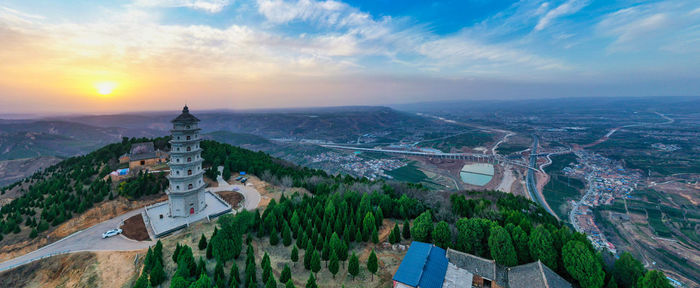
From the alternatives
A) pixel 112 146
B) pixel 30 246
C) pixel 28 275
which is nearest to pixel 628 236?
pixel 28 275

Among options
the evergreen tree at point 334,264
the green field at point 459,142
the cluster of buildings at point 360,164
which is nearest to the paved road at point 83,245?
the evergreen tree at point 334,264

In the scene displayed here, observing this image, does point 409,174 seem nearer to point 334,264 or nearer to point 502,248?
point 502,248

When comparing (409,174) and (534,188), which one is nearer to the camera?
(534,188)

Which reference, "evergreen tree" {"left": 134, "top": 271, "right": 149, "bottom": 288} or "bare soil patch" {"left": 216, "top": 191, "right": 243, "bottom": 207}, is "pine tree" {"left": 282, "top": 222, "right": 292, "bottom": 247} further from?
"bare soil patch" {"left": 216, "top": 191, "right": 243, "bottom": 207}

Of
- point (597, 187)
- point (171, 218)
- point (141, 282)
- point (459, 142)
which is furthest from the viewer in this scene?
point (459, 142)

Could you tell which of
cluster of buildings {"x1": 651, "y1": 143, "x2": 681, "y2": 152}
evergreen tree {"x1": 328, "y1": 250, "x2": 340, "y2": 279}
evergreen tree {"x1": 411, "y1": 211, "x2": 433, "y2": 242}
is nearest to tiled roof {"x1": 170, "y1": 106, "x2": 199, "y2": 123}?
evergreen tree {"x1": 328, "y1": 250, "x2": 340, "y2": 279}

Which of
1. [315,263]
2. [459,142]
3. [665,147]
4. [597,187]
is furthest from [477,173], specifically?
[665,147]
